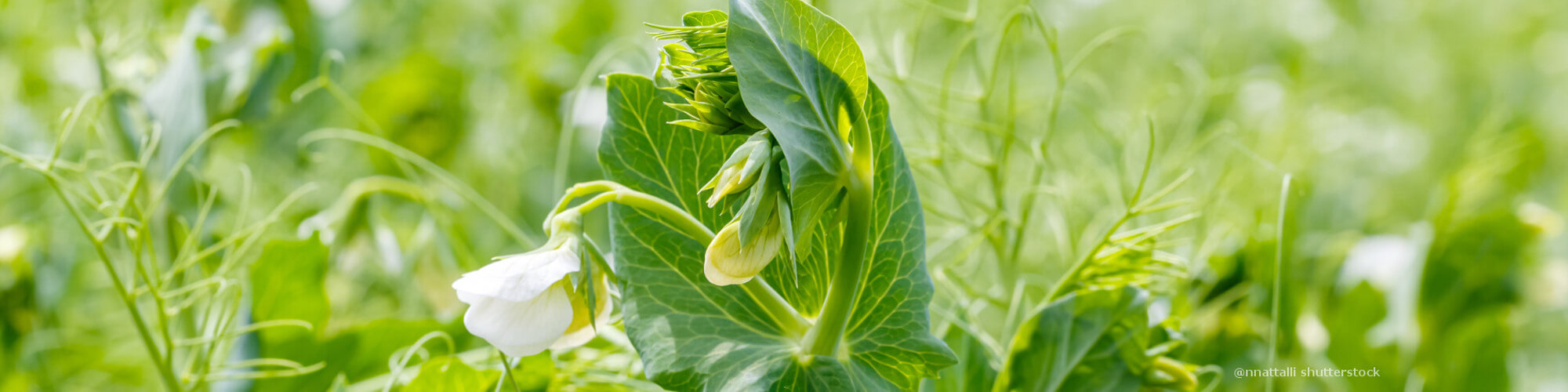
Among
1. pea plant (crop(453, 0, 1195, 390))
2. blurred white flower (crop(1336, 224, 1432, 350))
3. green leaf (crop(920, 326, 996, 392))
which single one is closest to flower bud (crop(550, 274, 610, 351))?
pea plant (crop(453, 0, 1195, 390))

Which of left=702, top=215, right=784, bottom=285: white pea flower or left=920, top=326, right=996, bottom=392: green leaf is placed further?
A: left=920, top=326, right=996, bottom=392: green leaf

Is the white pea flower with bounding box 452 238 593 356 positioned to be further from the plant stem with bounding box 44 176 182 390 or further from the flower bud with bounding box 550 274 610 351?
the plant stem with bounding box 44 176 182 390

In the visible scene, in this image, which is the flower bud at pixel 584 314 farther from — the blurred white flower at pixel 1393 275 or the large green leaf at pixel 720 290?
the blurred white flower at pixel 1393 275

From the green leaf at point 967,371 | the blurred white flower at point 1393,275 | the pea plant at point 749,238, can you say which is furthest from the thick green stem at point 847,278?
the blurred white flower at point 1393,275

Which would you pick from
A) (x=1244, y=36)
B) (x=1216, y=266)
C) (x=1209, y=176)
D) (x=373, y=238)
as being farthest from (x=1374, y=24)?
(x=373, y=238)

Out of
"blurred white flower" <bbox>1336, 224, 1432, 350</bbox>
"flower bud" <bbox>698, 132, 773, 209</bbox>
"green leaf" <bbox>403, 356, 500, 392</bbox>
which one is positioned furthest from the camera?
"blurred white flower" <bbox>1336, 224, 1432, 350</bbox>

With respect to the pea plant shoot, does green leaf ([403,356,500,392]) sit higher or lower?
lower

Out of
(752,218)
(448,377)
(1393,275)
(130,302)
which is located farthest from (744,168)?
→ (1393,275)
